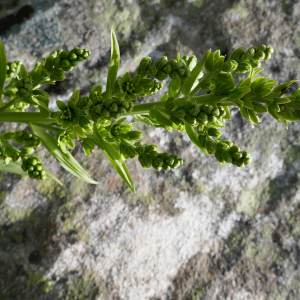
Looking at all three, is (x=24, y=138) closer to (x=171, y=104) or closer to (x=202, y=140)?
(x=171, y=104)

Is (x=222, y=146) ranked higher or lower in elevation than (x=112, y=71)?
lower

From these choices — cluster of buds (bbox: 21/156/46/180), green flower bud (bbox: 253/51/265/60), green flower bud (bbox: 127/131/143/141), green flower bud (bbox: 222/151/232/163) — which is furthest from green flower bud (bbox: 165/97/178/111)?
cluster of buds (bbox: 21/156/46/180)

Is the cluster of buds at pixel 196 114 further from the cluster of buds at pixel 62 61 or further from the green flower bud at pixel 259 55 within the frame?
the cluster of buds at pixel 62 61

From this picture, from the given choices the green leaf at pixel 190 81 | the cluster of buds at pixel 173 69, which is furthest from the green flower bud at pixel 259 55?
the cluster of buds at pixel 173 69

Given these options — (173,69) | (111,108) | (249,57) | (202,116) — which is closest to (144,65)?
(173,69)

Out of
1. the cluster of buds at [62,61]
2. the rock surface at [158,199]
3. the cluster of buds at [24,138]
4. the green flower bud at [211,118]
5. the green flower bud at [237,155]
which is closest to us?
the green flower bud at [211,118]

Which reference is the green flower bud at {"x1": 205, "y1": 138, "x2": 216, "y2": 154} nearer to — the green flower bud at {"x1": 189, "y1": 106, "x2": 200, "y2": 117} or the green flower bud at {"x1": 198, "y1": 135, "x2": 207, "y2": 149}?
the green flower bud at {"x1": 198, "y1": 135, "x2": 207, "y2": 149}
